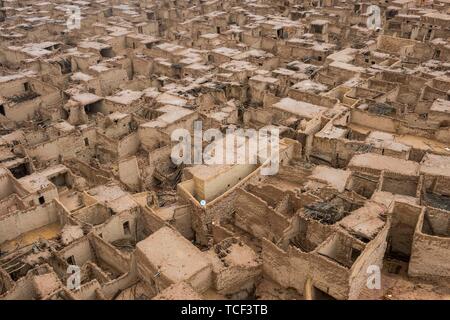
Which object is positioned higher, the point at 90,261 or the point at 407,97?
the point at 407,97

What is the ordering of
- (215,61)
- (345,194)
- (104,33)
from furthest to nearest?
(104,33)
(215,61)
(345,194)

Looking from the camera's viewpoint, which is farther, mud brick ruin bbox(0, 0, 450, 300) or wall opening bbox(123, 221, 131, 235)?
wall opening bbox(123, 221, 131, 235)

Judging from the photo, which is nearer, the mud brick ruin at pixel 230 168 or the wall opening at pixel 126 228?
the mud brick ruin at pixel 230 168

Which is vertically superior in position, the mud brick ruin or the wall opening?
the mud brick ruin

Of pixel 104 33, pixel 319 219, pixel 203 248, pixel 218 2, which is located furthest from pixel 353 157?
pixel 218 2

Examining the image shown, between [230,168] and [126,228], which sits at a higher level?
[230,168]

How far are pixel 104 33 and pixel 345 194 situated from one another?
3595cm

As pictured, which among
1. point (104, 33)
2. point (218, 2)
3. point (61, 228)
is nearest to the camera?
point (61, 228)

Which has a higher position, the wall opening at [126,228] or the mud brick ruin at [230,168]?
the mud brick ruin at [230,168]

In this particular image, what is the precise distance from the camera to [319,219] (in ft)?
63.3

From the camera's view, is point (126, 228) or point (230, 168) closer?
point (126, 228)

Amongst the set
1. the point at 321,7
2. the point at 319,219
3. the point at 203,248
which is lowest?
the point at 203,248
